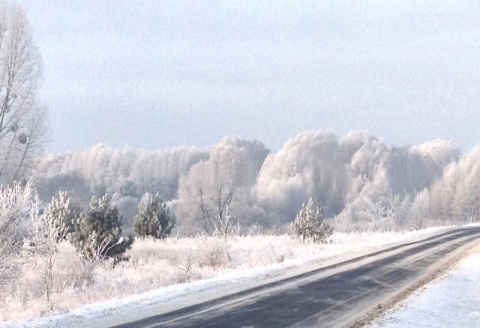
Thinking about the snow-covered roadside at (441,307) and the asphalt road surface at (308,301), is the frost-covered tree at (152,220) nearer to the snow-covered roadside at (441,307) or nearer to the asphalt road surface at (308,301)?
the asphalt road surface at (308,301)

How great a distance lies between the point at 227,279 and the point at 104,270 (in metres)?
6.97

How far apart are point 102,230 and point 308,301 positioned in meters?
13.5

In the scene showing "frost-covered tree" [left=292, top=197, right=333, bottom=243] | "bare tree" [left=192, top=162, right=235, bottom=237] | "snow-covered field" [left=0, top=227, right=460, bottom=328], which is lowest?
"snow-covered field" [left=0, top=227, right=460, bottom=328]

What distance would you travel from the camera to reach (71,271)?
63.3 feet

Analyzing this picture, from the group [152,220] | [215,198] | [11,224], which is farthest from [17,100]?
[215,198]

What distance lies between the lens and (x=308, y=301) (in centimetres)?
1316

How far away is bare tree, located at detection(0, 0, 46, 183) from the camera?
33.4 meters

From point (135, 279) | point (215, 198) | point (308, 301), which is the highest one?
point (215, 198)

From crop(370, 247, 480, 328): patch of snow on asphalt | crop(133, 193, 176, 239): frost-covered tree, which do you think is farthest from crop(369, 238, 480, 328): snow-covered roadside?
crop(133, 193, 176, 239): frost-covered tree

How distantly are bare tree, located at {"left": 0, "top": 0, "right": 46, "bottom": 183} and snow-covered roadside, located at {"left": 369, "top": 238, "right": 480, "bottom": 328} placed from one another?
25.4m

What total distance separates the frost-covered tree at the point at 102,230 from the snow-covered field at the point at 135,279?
2.49 ft

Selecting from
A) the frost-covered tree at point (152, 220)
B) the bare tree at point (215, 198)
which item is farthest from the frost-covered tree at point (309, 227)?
the bare tree at point (215, 198)

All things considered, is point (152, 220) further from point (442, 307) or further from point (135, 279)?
point (442, 307)

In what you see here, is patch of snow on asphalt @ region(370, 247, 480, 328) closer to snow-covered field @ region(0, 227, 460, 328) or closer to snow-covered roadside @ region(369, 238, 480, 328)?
snow-covered roadside @ region(369, 238, 480, 328)
